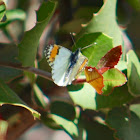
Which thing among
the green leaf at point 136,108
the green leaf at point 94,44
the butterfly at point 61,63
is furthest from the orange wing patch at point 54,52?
the green leaf at point 136,108

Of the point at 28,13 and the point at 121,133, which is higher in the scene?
the point at 28,13

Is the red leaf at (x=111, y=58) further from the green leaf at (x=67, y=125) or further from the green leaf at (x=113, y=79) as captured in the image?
the green leaf at (x=67, y=125)

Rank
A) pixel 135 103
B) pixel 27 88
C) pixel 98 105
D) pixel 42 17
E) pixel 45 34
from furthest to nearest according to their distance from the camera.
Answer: pixel 45 34 < pixel 27 88 < pixel 135 103 < pixel 98 105 < pixel 42 17

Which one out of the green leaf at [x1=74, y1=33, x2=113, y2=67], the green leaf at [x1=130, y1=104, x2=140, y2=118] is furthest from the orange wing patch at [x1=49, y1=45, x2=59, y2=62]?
the green leaf at [x1=130, y1=104, x2=140, y2=118]

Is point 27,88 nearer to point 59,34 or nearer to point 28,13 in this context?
point 59,34

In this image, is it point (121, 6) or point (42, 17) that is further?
point (121, 6)

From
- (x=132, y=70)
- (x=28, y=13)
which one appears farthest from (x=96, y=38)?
(x=28, y=13)
